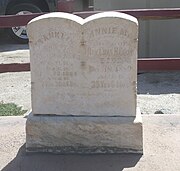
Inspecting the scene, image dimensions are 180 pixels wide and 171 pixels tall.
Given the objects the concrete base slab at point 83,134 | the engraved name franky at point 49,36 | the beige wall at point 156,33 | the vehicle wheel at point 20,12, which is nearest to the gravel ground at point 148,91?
the beige wall at point 156,33

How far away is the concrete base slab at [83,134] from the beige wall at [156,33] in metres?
4.82

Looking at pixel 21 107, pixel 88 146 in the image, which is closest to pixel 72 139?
pixel 88 146

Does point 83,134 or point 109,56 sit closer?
point 109,56

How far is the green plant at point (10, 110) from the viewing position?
6.25 meters

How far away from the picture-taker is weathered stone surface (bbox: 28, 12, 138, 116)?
171 inches

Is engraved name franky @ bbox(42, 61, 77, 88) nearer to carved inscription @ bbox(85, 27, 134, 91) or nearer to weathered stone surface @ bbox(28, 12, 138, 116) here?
weathered stone surface @ bbox(28, 12, 138, 116)

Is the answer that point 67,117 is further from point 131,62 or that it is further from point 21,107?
point 21,107

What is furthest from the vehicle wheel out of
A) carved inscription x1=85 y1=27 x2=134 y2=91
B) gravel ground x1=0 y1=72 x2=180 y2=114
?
carved inscription x1=85 y1=27 x2=134 y2=91

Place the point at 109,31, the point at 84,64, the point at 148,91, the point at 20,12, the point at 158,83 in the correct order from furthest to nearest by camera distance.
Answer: the point at 20,12 < the point at 158,83 < the point at 148,91 < the point at 84,64 < the point at 109,31

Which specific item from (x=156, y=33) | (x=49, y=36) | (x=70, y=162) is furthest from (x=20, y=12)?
(x=70, y=162)

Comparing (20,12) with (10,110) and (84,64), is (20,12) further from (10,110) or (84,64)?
(84,64)

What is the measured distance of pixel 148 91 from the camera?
7703 mm

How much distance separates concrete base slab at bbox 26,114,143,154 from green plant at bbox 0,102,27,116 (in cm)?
167

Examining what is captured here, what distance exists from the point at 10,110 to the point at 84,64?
7.43ft
